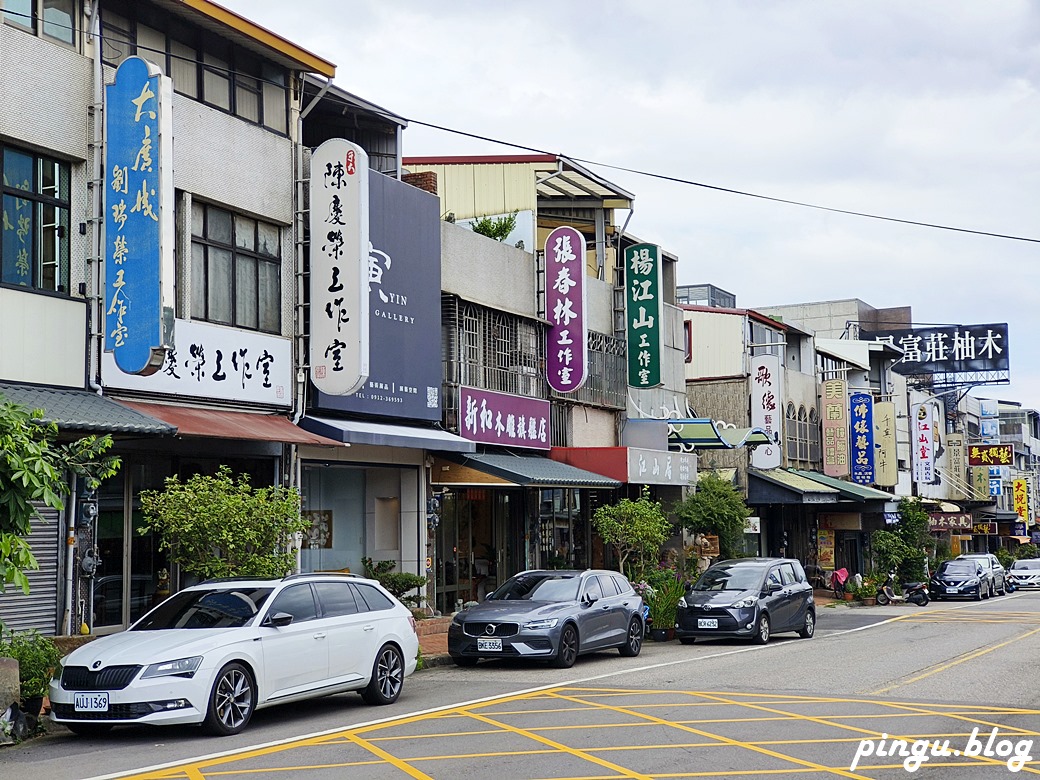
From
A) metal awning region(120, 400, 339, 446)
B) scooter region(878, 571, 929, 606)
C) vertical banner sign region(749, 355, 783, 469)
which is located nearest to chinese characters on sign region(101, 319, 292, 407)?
metal awning region(120, 400, 339, 446)

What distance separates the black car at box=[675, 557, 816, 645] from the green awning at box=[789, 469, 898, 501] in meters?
18.1

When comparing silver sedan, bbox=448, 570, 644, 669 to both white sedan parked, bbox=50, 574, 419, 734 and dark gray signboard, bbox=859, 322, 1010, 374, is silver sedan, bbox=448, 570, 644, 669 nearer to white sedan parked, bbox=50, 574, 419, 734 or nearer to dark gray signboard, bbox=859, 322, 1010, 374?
white sedan parked, bbox=50, 574, 419, 734

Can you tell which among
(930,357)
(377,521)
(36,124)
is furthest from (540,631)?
(930,357)

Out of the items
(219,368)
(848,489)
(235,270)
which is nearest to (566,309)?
(235,270)

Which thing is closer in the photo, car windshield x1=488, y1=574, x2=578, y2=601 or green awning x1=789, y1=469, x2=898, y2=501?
car windshield x1=488, y1=574, x2=578, y2=601

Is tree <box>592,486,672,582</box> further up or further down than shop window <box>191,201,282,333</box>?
further down

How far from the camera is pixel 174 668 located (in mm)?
11469

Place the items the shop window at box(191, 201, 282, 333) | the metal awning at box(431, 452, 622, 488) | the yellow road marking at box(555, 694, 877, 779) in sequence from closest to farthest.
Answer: the yellow road marking at box(555, 694, 877, 779) → the shop window at box(191, 201, 282, 333) → the metal awning at box(431, 452, 622, 488)

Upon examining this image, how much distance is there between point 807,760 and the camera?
33.1 ft

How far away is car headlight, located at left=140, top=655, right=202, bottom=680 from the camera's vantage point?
11.4 m

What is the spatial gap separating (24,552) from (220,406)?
796 centimetres

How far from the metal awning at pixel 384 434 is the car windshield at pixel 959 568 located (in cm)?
2504

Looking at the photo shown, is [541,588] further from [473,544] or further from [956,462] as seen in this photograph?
[956,462]

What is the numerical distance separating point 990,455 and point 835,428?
2557 centimetres
